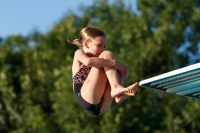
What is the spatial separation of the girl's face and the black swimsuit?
0.17 metres

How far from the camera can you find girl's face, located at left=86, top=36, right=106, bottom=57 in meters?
6.55

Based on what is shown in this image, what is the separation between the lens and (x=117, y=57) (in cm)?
2158

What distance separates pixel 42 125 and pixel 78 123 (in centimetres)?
167

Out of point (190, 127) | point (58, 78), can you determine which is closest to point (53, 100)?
point (58, 78)

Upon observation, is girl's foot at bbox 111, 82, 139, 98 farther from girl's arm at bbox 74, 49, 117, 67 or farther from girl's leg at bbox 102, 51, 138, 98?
girl's arm at bbox 74, 49, 117, 67

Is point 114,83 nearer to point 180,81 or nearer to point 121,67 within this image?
point 121,67

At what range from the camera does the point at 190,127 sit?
20438 mm

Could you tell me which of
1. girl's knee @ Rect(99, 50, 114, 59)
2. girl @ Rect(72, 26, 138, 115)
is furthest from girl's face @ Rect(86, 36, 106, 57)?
girl's knee @ Rect(99, 50, 114, 59)

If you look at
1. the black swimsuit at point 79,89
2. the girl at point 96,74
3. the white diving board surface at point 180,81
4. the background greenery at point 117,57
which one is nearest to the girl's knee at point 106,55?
the girl at point 96,74

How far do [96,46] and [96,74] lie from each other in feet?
1.05

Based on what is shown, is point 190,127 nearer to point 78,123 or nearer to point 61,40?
point 78,123

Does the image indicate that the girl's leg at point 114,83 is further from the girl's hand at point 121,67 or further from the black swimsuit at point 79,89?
the black swimsuit at point 79,89

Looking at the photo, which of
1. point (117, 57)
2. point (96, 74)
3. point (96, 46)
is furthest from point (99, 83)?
point (117, 57)

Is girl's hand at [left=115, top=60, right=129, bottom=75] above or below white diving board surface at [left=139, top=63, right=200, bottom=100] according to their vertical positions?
above
